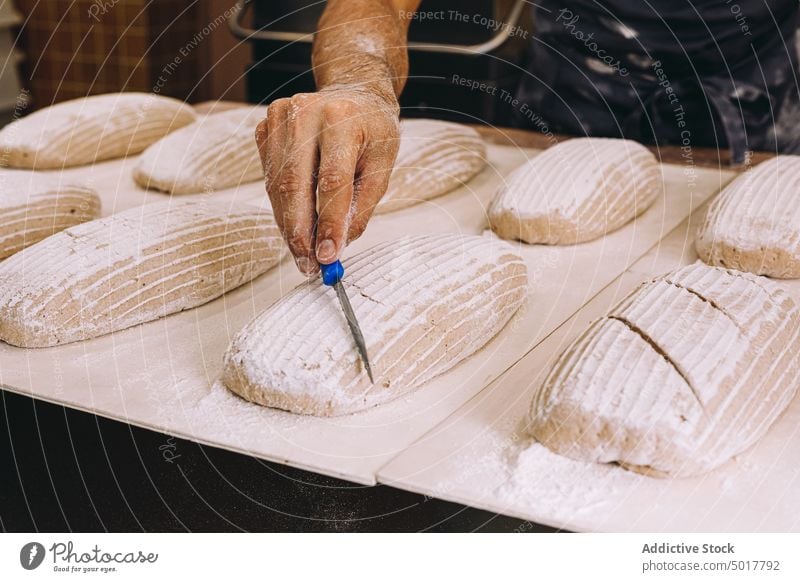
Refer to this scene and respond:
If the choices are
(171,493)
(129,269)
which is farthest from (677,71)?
(171,493)

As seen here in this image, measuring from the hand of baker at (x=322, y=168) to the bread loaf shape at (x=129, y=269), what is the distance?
27 cm

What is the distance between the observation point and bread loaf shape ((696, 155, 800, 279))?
1.58 m

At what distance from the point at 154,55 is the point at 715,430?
341 cm

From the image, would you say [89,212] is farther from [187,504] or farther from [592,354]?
[592,354]

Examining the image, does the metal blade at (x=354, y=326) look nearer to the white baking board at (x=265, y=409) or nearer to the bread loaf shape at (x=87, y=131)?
the white baking board at (x=265, y=409)

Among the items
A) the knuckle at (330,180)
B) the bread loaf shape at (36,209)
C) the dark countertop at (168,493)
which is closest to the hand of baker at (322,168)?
the knuckle at (330,180)

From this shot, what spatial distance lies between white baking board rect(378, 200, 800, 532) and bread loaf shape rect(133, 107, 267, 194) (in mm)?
1073

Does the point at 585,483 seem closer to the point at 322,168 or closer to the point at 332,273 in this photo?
the point at 332,273

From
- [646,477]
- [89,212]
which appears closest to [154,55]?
[89,212]

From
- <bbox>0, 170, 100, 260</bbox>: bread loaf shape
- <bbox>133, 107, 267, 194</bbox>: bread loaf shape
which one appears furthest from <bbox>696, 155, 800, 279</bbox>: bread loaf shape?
<bbox>0, 170, 100, 260</bbox>: bread loaf shape

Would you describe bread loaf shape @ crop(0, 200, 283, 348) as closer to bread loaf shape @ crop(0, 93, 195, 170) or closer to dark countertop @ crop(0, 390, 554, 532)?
dark countertop @ crop(0, 390, 554, 532)

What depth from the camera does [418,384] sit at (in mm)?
1250

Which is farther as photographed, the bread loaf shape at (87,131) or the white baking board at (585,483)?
the bread loaf shape at (87,131)

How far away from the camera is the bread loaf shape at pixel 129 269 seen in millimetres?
1396
